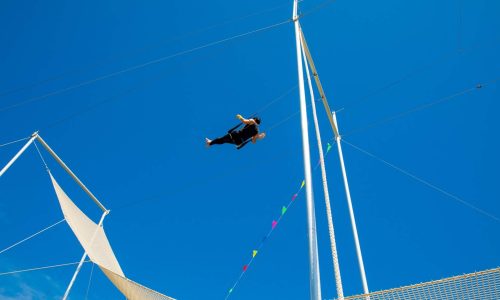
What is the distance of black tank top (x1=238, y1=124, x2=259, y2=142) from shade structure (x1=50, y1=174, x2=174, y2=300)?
9.07 ft

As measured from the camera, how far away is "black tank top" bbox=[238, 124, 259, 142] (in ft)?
20.0

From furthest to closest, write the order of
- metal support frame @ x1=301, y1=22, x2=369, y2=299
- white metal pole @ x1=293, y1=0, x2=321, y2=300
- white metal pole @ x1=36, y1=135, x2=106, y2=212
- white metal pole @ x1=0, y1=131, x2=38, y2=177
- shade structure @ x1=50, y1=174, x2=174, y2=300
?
1. white metal pole @ x1=36, y1=135, x2=106, y2=212
2. white metal pole @ x1=0, y1=131, x2=38, y2=177
3. metal support frame @ x1=301, y1=22, x2=369, y2=299
4. shade structure @ x1=50, y1=174, x2=174, y2=300
5. white metal pole @ x1=293, y1=0, x2=321, y2=300

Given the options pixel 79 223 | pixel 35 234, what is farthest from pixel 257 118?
pixel 35 234

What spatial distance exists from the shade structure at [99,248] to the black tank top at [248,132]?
2765mm

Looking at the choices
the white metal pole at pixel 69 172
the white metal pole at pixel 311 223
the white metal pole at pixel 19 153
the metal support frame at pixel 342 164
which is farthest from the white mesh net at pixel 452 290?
the white metal pole at pixel 69 172

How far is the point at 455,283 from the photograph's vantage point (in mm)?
3191

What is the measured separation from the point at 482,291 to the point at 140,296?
439cm

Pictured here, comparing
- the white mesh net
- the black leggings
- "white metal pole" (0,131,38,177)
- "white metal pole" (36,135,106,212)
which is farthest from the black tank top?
"white metal pole" (36,135,106,212)

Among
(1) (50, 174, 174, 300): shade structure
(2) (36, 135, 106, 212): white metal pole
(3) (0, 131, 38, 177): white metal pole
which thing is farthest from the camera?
(2) (36, 135, 106, 212): white metal pole

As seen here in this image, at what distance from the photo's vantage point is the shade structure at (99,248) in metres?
5.31

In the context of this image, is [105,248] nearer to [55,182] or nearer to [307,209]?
[55,182]

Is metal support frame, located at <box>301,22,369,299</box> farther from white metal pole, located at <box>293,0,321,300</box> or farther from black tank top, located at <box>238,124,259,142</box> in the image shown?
white metal pole, located at <box>293,0,321,300</box>

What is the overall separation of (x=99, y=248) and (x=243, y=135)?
470 cm

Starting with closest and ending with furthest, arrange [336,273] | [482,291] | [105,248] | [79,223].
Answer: [482,291] < [336,273] < [79,223] < [105,248]
